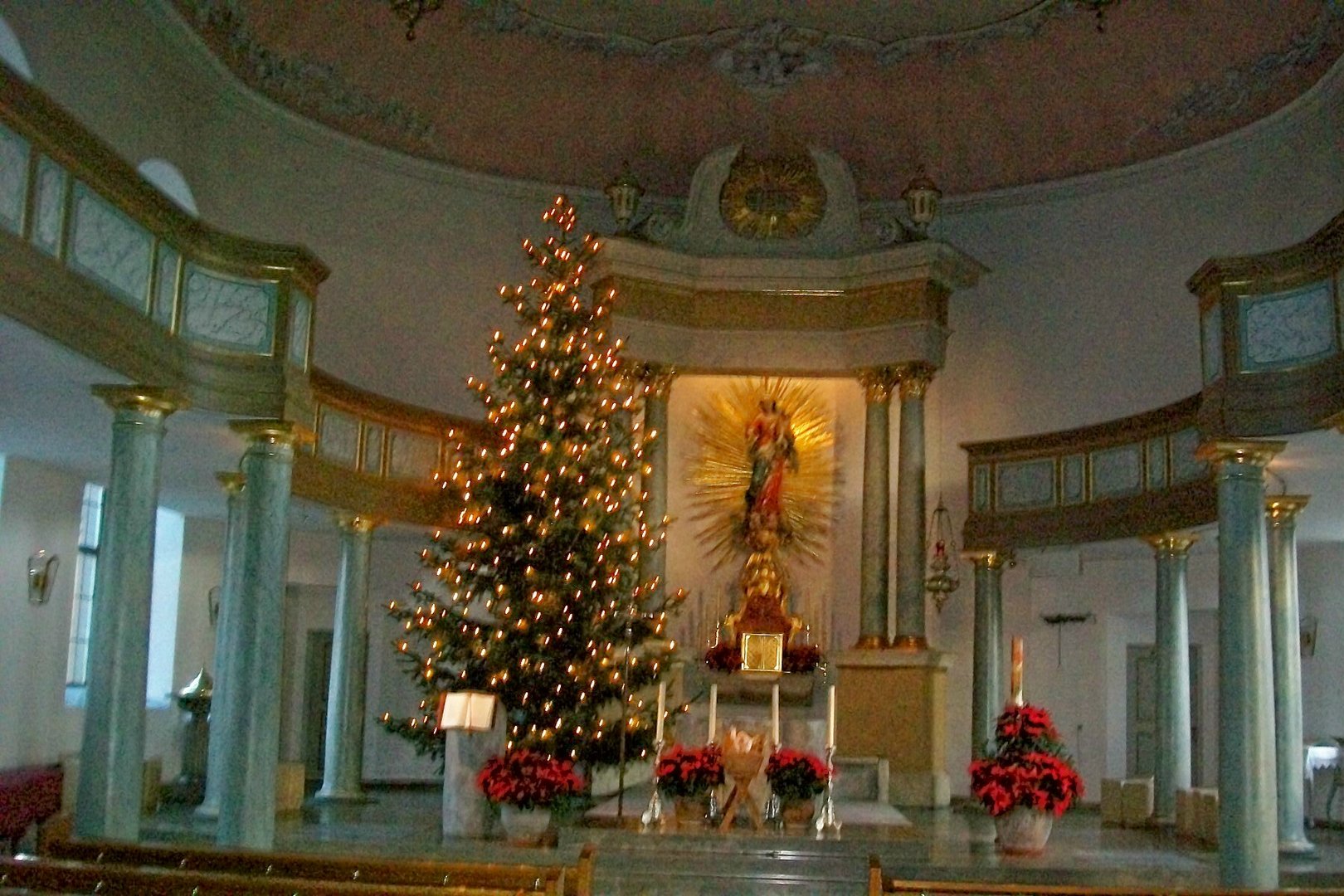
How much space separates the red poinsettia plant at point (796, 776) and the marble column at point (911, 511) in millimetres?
6311

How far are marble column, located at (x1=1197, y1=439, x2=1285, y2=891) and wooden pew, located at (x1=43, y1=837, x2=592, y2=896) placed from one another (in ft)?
21.9

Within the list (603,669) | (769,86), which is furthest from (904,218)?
(603,669)

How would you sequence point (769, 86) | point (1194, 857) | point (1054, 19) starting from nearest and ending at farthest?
1. point (1194, 857)
2. point (1054, 19)
3. point (769, 86)

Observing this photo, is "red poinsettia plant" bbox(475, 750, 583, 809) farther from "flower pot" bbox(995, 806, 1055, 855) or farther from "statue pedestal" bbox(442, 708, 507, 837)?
"flower pot" bbox(995, 806, 1055, 855)

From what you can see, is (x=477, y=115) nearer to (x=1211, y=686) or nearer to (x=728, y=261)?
(x=728, y=261)

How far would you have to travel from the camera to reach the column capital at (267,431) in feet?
44.1

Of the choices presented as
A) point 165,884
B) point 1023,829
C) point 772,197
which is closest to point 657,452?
point 772,197

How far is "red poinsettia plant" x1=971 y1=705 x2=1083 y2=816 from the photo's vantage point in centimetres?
1368

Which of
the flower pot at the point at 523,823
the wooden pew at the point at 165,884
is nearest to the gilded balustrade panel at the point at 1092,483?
the flower pot at the point at 523,823

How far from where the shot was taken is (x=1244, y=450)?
42.7ft

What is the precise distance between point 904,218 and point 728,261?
3284 mm

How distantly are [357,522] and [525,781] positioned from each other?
6.06 m

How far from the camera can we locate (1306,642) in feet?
68.9

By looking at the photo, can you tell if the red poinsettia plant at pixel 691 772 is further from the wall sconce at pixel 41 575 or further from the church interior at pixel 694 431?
the wall sconce at pixel 41 575
